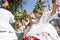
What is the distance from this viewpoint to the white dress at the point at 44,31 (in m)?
1.61

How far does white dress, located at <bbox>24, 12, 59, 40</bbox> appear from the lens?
1.61m

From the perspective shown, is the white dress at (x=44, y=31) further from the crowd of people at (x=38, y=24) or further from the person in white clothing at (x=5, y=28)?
the person in white clothing at (x=5, y=28)

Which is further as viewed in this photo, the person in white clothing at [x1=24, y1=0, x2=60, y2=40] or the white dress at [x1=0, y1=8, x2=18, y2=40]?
the person in white clothing at [x1=24, y1=0, x2=60, y2=40]

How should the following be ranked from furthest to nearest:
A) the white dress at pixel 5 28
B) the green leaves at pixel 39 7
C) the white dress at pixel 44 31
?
the green leaves at pixel 39 7 < the white dress at pixel 44 31 < the white dress at pixel 5 28

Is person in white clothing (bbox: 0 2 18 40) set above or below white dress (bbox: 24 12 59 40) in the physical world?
above

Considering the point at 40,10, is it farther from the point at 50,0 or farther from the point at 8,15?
the point at 8,15

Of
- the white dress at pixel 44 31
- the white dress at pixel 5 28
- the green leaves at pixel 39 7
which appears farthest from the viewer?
the green leaves at pixel 39 7

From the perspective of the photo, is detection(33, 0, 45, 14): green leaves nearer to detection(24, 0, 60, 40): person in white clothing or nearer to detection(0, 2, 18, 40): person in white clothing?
detection(24, 0, 60, 40): person in white clothing

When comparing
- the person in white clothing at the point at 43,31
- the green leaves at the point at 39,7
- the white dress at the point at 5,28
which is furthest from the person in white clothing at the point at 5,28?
the green leaves at the point at 39,7

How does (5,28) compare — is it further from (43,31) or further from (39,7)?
(39,7)

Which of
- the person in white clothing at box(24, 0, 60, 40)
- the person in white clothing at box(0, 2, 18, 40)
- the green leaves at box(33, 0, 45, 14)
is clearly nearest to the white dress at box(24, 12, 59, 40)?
the person in white clothing at box(24, 0, 60, 40)

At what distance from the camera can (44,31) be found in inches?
64.4

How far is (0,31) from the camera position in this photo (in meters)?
1.43

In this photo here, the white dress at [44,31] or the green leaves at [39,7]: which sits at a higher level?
the green leaves at [39,7]
